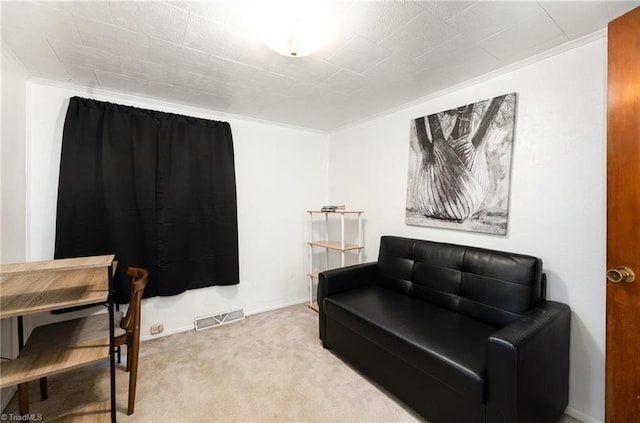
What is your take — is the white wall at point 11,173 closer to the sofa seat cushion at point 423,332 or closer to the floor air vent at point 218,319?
the floor air vent at point 218,319

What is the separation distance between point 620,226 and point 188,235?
3.10m

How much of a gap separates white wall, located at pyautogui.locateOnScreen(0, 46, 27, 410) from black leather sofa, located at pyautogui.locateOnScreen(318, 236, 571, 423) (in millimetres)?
2179

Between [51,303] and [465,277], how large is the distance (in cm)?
245

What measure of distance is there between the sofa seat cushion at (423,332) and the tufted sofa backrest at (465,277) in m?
0.09

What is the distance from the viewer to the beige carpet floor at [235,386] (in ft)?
5.37

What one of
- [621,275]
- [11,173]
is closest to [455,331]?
[621,275]

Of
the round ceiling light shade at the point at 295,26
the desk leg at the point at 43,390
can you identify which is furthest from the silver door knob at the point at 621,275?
the desk leg at the point at 43,390

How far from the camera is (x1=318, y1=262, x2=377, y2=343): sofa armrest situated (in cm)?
235

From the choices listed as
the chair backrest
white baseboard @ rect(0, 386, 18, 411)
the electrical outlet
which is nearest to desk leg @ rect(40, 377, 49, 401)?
white baseboard @ rect(0, 386, 18, 411)

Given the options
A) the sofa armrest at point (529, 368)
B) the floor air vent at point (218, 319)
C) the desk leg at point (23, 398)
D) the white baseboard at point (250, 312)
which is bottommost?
the white baseboard at point (250, 312)

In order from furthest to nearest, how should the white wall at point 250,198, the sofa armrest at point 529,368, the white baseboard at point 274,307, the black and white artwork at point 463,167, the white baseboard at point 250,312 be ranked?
the white baseboard at point 274,307
the white baseboard at point 250,312
the white wall at point 250,198
the black and white artwork at point 463,167
the sofa armrest at point 529,368

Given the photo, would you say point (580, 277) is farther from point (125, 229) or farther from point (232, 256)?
point (125, 229)

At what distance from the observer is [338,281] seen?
2389 mm

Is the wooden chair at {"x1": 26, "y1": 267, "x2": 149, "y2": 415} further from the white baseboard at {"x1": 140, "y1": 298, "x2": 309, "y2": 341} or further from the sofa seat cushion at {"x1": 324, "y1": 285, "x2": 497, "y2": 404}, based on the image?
the sofa seat cushion at {"x1": 324, "y1": 285, "x2": 497, "y2": 404}
